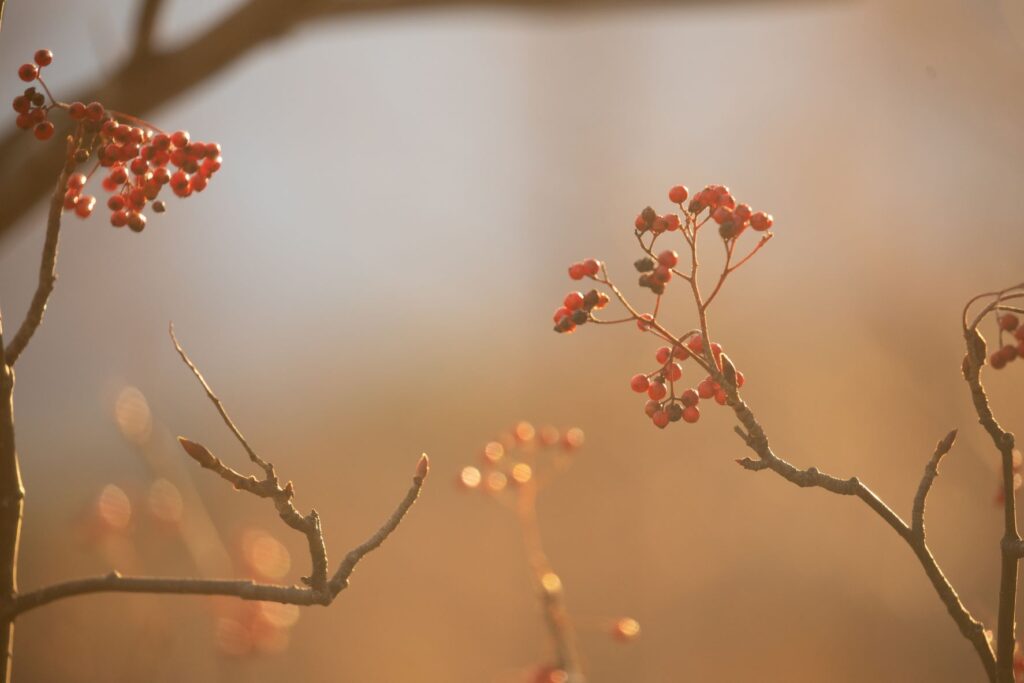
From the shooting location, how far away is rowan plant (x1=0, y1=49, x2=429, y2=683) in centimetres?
67

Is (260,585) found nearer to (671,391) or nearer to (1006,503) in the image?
(671,391)

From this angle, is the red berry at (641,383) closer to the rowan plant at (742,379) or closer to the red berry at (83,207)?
the rowan plant at (742,379)

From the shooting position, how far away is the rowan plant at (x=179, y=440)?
0.67 metres

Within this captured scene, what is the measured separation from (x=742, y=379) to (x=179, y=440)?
53cm

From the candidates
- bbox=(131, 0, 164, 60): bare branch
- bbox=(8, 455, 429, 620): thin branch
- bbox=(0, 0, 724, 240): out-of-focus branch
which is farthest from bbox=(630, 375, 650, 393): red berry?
bbox=(131, 0, 164, 60): bare branch

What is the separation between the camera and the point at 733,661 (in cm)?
380

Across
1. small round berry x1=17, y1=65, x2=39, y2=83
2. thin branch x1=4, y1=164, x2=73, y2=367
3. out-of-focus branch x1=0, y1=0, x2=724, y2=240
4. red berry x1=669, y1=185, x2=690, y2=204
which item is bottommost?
thin branch x1=4, y1=164, x2=73, y2=367

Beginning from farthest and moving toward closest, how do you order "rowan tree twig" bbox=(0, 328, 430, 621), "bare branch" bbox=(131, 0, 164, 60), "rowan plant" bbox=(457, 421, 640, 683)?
"bare branch" bbox=(131, 0, 164, 60)
"rowan plant" bbox=(457, 421, 640, 683)
"rowan tree twig" bbox=(0, 328, 430, 621)

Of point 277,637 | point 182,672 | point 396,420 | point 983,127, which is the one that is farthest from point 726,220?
point 396,420

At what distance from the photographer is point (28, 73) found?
941 millimetres

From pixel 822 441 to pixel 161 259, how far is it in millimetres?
5015

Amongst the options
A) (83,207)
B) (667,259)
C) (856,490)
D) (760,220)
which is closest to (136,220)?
(83,207)

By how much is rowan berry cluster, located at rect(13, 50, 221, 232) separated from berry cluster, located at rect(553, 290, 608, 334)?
20.1 inches

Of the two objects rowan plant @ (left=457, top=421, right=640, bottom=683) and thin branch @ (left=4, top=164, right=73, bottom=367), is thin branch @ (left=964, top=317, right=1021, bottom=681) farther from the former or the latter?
thin branch @ (left=4, top=164, right=73, bottom=367)
